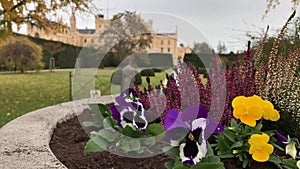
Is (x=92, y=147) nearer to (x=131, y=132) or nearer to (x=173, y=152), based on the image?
(x=131, y=132)

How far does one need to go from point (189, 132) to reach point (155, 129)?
35cm

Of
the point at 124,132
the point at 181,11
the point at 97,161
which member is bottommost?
the point at 97,161

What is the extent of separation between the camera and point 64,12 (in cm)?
754

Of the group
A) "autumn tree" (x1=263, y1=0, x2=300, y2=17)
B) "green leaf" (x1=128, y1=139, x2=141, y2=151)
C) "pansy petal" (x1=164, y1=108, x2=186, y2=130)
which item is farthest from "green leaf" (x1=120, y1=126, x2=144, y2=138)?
"autumn tree" (x1=263, y1=0, x2=300, y2=17)

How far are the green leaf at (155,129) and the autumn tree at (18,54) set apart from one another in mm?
16628

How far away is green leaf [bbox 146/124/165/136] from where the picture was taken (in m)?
1.50

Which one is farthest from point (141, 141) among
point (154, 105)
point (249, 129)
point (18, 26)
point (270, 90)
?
point (18, 26)

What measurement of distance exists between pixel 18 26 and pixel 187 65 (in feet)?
20.6

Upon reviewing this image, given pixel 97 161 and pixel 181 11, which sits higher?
pixel 181 11

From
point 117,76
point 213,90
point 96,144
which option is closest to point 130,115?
point 96,144

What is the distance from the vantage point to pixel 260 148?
1.22 metres

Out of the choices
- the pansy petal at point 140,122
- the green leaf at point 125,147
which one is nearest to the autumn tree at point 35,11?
the pansy petal at point 140,122

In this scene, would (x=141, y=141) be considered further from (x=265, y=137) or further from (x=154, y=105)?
(x=265, y=137)

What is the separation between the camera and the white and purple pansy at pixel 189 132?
1.15 metres
